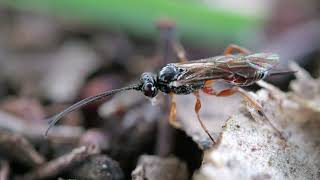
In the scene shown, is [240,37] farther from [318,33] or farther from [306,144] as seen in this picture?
[306,144]

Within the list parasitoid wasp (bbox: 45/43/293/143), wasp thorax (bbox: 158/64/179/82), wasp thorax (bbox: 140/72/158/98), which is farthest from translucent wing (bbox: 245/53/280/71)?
wasp thorax (bbox: 140/72/158/98)

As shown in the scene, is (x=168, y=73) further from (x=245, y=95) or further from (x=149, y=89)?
(x=245, y=95)

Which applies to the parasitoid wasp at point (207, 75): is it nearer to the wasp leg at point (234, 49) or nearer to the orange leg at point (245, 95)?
the orange leg at point (245, 95)

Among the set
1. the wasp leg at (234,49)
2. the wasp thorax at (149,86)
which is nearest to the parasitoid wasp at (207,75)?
the wasp thorax at (149,86)

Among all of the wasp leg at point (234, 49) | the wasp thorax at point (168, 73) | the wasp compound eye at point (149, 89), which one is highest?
the wasp leg at point (234, 49)

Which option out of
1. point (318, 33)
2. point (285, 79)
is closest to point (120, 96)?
point (285, 79)

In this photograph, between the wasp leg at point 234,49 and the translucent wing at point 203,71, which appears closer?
the translucent wing at point 203,71

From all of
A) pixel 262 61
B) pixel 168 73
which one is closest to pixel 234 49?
pixel 262 61

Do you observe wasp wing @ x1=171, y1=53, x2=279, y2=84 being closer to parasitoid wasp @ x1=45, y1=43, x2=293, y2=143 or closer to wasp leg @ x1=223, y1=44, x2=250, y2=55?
parasitoid wasp @ x1=45, y1=43, x2=293, y2=143
